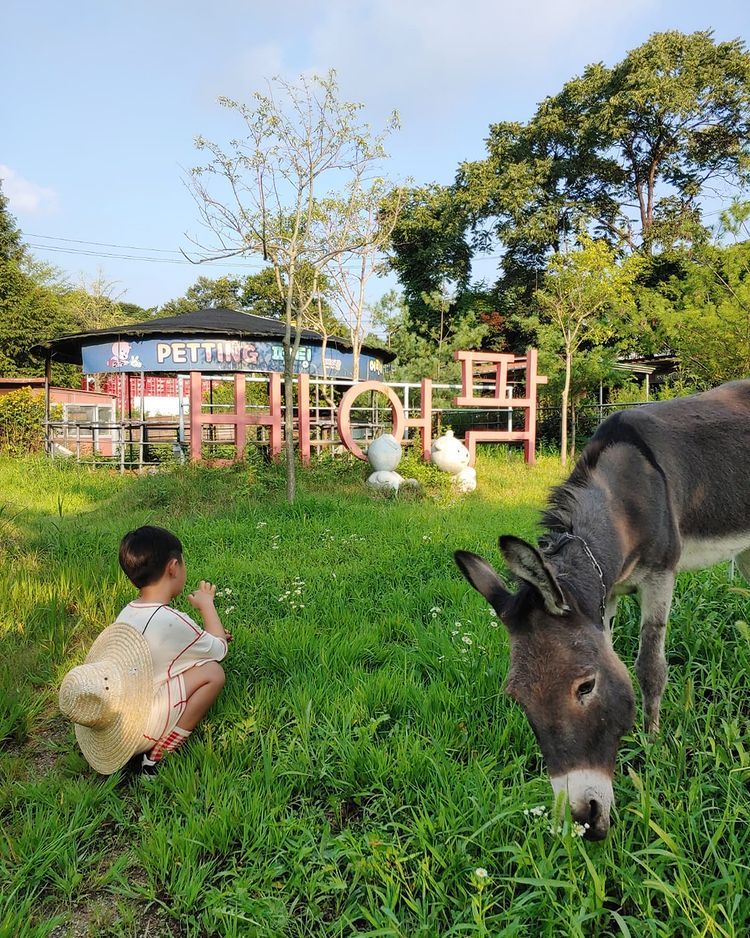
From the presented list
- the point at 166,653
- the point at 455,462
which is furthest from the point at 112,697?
the point at 455,462

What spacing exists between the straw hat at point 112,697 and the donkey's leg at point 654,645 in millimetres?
2201

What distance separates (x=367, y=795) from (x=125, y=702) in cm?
110

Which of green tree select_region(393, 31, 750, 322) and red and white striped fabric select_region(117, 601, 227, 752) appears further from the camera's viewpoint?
green tree select_region(393, 31, 750, 322)

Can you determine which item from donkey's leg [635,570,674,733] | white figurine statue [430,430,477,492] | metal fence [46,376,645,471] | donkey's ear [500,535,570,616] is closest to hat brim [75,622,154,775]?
donkey's ear [500,535,570,616]

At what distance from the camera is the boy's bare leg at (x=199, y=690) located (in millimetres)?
2961

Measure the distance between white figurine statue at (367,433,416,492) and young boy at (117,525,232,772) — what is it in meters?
7.13

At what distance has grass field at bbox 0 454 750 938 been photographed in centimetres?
201

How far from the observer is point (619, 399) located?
1747 cm

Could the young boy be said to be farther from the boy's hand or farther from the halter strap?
the halter strap

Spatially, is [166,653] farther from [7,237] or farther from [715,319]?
[7,237]

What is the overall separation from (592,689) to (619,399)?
55.4ft

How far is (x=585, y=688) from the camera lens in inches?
77.4

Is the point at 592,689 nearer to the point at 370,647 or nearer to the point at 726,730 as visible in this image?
the point at 726,730

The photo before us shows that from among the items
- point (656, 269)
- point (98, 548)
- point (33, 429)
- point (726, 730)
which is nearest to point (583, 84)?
point (656, 269)
